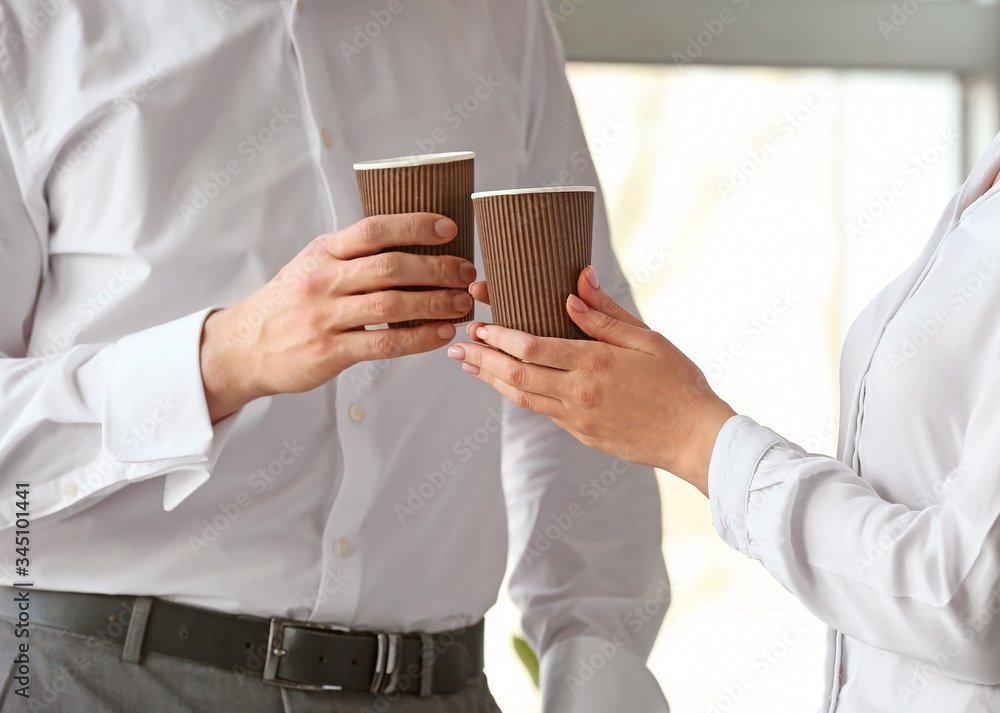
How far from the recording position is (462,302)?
2.73 ft

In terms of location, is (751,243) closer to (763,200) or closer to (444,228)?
(763,200)

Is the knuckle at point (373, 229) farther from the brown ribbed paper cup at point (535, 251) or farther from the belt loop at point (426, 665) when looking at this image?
the belt loop at point (426, 665)

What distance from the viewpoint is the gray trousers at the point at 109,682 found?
0.94 metres

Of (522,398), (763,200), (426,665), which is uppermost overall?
(522,398)

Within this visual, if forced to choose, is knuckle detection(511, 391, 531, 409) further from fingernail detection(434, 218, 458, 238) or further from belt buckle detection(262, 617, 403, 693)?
belt buckle detection(262, 617, 403, 693)

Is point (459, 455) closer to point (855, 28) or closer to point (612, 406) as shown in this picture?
point (612, 406)

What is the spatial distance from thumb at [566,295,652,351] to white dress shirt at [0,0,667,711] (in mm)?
346

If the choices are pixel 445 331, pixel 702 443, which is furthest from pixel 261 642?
pixel 702 443

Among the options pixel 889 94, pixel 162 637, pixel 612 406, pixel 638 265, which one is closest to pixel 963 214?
pixel 612 406

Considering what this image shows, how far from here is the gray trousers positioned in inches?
37.1

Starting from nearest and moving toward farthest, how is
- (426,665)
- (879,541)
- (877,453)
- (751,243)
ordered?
(879,541) < (877,453) < (426,665) < (751,243)

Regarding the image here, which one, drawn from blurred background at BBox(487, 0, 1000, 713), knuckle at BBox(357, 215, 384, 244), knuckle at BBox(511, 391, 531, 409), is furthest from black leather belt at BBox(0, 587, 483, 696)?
blurred background at BBox(487, 0, 1000, 713)

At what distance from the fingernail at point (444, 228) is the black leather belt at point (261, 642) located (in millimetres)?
508

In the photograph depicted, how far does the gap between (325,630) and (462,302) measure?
453 mm
